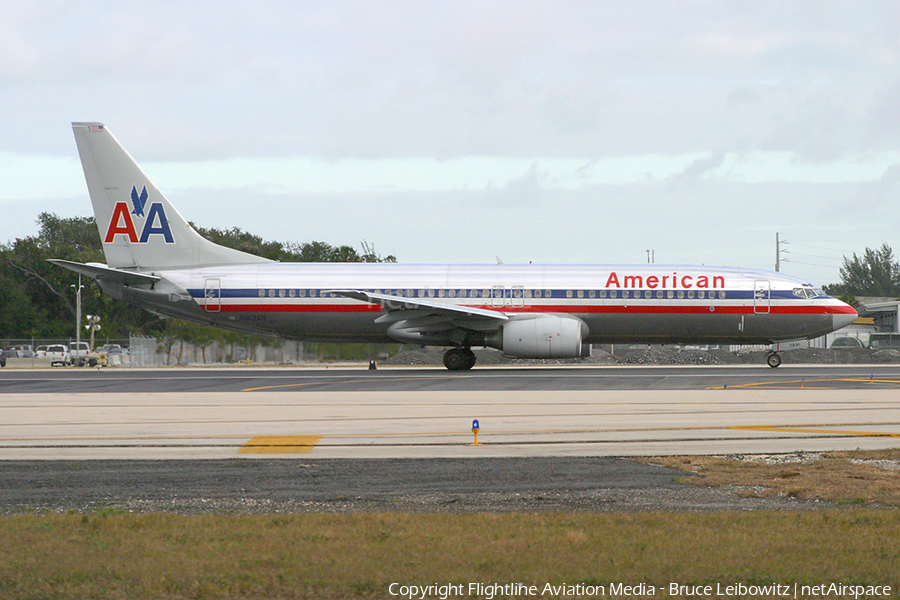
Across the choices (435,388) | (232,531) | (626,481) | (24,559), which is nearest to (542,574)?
(232,531)

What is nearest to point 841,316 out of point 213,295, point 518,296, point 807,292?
point 807,292

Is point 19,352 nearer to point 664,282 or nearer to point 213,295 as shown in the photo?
point 213,295

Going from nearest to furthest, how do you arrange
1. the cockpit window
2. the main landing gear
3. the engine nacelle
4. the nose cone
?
1. the engine nacelle
2. the cockpit window
3. the nose cone
4. the main landing gear

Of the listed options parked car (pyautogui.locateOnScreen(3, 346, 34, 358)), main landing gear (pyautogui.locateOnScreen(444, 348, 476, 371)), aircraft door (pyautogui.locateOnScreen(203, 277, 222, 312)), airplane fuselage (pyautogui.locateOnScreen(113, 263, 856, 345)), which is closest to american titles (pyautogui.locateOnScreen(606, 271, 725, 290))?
airplane fuselage (pyautogui.locateOnScreen(113, 263, 856, 345))

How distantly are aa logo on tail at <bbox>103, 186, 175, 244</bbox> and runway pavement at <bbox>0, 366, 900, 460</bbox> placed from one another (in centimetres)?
1028

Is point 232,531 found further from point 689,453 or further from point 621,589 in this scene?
point 689,453

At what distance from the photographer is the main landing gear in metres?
36.0

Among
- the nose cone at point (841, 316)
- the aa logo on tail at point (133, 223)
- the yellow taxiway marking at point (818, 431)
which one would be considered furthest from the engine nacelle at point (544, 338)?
the yellow taxiway marking at point (818, 431)

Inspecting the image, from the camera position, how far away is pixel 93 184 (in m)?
36.9

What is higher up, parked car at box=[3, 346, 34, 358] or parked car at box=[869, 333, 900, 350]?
parked car at box=[869, 333, 900, 350]

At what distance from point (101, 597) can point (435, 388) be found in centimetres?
1955

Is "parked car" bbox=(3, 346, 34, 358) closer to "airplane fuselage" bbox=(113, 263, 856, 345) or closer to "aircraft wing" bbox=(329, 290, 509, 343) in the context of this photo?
"airplane fuselage" bbox=(113, 263, 856, 345)

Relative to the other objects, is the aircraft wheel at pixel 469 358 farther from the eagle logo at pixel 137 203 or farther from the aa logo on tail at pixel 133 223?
the eagle logo at pixel 137 203

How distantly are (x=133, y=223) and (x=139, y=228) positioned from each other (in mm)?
316
